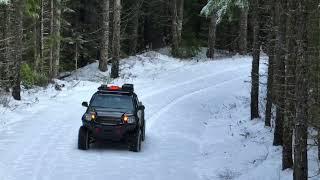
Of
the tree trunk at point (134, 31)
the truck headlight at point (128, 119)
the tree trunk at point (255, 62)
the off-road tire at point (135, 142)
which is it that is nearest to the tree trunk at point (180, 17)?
the tree trunk at point (134, 31)

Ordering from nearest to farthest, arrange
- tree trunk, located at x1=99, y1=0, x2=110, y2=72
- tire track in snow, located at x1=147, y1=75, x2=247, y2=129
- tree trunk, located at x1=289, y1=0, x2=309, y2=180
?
tree trunk, located at x1=289, y1=0, x2=309, y2=180 < tire track in snow, located at x1=147, y1=75, x2=247, y2=129 < tree trunk, located at x1=99, y1=0, x2=110, y2=72

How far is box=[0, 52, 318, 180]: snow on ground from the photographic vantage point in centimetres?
1429

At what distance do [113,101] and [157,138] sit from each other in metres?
2.42

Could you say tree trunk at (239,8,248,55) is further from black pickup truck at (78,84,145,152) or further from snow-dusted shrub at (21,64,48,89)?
black pickup truck at (78,84,145,152)

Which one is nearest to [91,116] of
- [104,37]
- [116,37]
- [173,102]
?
[173,102]

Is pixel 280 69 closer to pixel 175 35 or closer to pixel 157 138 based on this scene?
pixel 157 138

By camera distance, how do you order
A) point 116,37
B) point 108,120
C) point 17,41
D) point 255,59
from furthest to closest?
point 116,37 → point 17,41 → point 255,59 → point 108,120

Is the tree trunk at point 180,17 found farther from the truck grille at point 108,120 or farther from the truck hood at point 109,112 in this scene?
the truck grille at point 108,120

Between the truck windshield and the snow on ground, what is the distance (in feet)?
4.40

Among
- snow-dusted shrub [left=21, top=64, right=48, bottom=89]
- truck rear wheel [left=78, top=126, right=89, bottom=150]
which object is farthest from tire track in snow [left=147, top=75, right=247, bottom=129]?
snow-dusted shrub [left=21, top=64, right=48, bottom=89]

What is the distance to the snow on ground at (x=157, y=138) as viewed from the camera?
14289 millimetres

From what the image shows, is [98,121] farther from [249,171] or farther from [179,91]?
[179,91]

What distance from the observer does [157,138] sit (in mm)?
19094

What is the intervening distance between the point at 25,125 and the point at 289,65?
1098 centimetres
